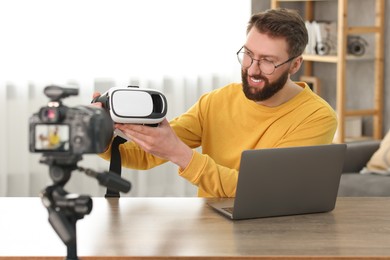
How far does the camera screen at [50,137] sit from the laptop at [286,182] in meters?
0.70

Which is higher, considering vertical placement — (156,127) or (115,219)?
(156,127)

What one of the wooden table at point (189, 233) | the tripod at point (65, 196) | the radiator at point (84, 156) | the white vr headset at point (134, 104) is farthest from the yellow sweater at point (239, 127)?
the radiator at point (84, 156)

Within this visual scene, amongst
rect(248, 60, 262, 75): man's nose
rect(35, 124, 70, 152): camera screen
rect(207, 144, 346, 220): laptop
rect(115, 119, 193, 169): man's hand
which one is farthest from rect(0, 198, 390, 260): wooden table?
rect(248, 60, 262, 75): man's nose

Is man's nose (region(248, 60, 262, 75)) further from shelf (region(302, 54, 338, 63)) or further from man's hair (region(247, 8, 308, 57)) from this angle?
shelf (region(302, 54, 338, 63))

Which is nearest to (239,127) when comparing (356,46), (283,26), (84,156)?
(283,26)

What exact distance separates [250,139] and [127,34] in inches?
102

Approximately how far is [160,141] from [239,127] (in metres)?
0.59

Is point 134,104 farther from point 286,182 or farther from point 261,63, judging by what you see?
point 261,63

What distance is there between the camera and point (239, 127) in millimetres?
2879

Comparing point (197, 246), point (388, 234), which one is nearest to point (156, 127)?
point (197, 246)

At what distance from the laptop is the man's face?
1.58 feet

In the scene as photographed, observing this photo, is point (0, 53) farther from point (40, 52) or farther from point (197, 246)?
point (197, 246)

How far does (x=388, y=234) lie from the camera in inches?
84.6

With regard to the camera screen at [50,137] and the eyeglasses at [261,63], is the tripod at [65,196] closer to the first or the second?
the camera screen at [50,137]
